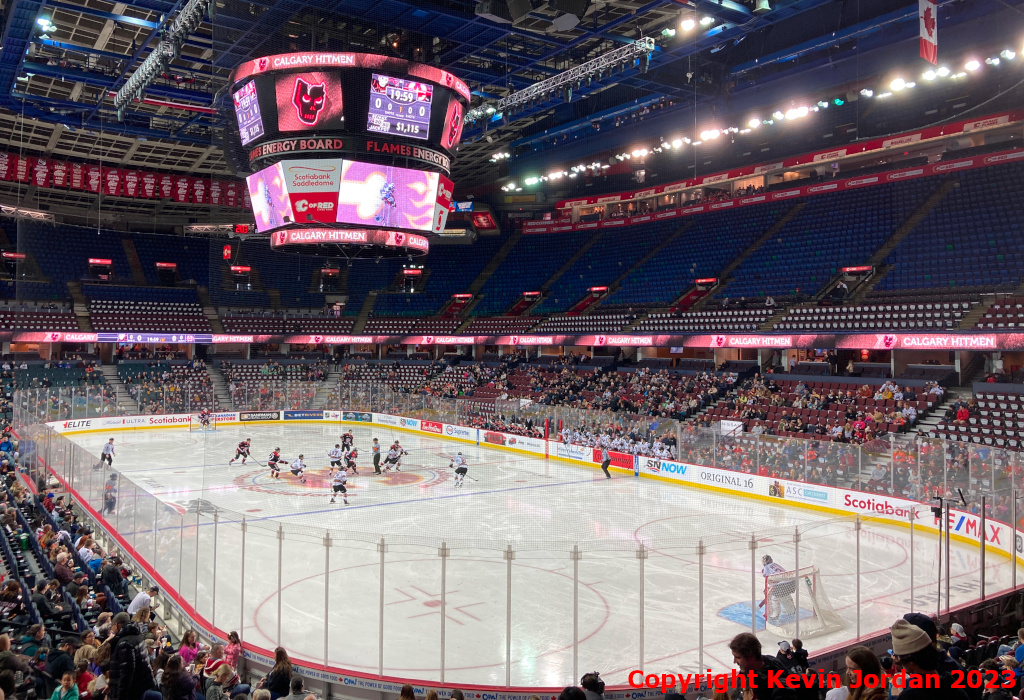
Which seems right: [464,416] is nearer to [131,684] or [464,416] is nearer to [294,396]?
[294,396]

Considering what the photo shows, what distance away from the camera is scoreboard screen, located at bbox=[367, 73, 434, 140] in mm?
21312

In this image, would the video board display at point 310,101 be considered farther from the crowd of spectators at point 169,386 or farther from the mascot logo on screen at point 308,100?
the crowd of spectators at point 169,386

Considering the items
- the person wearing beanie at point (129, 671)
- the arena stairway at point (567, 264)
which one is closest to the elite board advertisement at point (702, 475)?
the person wearing beanie at point (129, 671)

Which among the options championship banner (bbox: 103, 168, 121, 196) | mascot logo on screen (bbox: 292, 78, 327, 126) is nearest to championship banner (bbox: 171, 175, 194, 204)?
championship banner (bbox: 103, 168, 121, 196)

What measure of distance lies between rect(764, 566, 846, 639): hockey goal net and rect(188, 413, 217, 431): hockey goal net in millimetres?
35703

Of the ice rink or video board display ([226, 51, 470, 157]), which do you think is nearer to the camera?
the ice rink

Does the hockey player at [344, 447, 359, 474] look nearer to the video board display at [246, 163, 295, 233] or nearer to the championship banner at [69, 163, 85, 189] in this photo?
the video board display at [246, 163, 295, 233]

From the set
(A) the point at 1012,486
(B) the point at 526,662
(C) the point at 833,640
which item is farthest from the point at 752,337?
(B) the point at 526,662

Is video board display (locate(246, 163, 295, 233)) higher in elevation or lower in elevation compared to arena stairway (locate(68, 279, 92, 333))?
higher

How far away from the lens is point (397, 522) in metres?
19.3

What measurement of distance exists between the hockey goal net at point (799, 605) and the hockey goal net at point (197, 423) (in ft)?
117

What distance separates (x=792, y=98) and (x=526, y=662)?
31335mm

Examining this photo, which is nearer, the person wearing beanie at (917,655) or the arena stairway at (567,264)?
the person wearing beanie at (917,655)

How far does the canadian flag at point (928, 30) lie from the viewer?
17000mm
